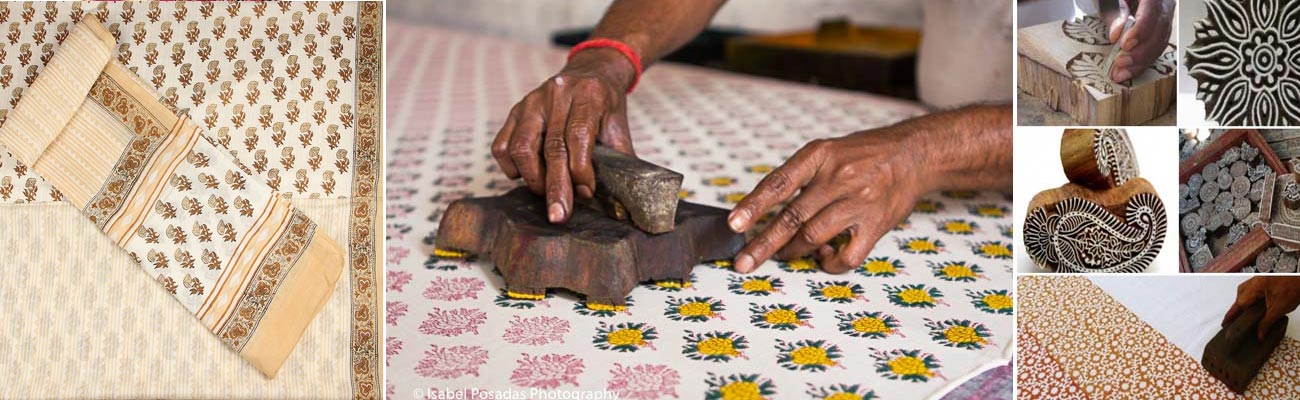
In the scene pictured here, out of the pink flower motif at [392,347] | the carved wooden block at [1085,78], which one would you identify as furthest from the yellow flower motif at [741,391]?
the carved wooden block at [1085,78]

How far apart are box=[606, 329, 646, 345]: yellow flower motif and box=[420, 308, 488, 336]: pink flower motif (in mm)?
154

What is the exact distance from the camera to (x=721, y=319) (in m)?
1.21

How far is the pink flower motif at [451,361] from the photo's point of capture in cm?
108

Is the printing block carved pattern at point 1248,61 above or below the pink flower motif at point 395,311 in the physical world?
above

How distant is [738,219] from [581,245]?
217mm

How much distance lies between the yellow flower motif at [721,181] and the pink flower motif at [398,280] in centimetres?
62

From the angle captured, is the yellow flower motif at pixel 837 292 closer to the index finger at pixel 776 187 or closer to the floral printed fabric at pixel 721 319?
the floral printed fabric at pixel 721 319

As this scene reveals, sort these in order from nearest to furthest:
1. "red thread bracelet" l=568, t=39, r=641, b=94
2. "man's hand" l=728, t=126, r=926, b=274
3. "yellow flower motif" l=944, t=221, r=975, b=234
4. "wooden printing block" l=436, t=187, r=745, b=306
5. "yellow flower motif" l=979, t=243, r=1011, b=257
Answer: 1. "wooden printing block" l=436, t=187, r=745, b=306
2. "man's hand" l=728, t=126, r=926, b=274
3. "yellow flower motif" l=979, t=243, r=1011, b=257
4. "yellow flower motif" l=944, t=221, r=975, b=234
5. "red thread bracelet" l=568, t=39, r=641, b=94

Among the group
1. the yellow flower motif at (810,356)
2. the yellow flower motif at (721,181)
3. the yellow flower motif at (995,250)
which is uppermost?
the yellow flower motif at (810,356)

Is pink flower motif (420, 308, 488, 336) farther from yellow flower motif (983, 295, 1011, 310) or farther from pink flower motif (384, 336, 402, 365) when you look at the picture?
yellow flower motif (983, 295, 1011, 310)

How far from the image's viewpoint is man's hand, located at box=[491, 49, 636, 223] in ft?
4.45

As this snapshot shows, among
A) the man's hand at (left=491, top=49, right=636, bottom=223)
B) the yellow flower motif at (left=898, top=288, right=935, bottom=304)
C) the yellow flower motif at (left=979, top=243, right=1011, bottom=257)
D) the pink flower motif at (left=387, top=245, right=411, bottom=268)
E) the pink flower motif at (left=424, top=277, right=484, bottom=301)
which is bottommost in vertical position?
the yellow flower motif at (left=979, top=243, right=1011, bottom=257)

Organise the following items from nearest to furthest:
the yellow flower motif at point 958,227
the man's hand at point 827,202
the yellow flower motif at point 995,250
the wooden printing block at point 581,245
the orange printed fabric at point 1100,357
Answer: the orange printed fabric at point 1100,357
the wooden printing block at point 581,245
the man's hand at point 827,202
the yellow flower motif at point 995,250
the yellow flower motif at point 958,227

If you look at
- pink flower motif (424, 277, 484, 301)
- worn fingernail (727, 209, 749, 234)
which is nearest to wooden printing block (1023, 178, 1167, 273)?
worn fingernail (727, 209, 749, 234)
